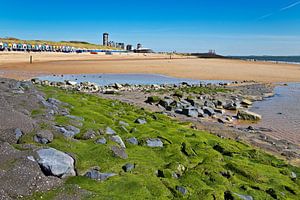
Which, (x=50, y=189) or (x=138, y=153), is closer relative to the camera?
(x=50, y=189)

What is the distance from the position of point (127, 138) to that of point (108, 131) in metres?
0.55

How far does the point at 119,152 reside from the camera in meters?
7.13

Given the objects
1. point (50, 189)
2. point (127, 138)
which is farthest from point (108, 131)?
point (50, 189)

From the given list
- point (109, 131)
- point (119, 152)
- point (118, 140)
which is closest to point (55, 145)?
point (119, 152)

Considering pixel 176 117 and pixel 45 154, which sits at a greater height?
pixel 45 154

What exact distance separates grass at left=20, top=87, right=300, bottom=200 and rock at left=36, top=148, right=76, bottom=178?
0.59ft

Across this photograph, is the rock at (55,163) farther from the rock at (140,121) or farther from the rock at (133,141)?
the rock at (140,121)

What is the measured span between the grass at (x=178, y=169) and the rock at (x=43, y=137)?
15 centimetres

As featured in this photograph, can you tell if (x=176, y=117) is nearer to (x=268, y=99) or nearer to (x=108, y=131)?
(x=108, y=131)

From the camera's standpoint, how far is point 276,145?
11805 mm

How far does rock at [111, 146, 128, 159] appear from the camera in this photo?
6982mm

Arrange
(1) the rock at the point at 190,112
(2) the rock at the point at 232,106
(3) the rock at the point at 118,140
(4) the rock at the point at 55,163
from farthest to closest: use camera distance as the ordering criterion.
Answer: (2) the rock at the point at 232,106, (1) the rock at the point at 190,112, (3) the rock at the point at 118,140, (4) the rock at the point at 55,163

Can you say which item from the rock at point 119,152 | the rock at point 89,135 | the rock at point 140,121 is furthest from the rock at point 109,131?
the rock at point 140,121

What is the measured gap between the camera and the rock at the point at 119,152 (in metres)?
6.98
